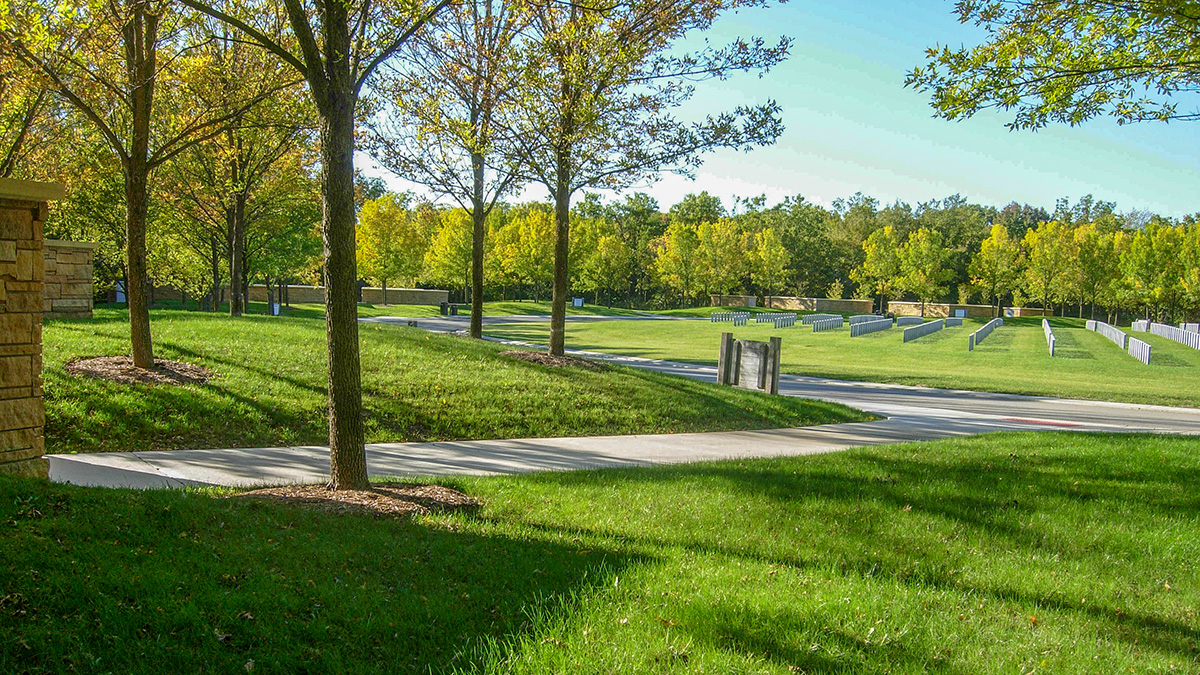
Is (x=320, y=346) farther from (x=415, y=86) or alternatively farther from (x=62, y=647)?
(x=62, y=647)

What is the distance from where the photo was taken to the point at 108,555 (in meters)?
3.75

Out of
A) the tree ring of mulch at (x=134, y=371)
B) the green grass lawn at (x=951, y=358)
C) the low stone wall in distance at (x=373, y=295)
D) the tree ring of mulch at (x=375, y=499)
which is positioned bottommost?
the green grass lawn at (x=951, y=358)

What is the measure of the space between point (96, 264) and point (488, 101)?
93.8 feet

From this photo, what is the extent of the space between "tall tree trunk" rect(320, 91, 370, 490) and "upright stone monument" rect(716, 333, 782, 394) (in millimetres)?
10175

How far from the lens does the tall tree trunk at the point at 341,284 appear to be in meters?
5.70

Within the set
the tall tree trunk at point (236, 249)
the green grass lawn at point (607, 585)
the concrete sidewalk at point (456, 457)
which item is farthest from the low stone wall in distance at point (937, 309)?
the green grass lawn at point (607, 585)

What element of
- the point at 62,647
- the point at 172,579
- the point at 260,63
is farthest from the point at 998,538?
the point at 260,63

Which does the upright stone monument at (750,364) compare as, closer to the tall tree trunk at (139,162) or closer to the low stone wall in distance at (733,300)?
the tall tree trunk at (139,162)

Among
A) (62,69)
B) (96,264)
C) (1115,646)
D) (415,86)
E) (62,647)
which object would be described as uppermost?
(415,86)

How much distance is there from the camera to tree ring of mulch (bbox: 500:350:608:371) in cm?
1370

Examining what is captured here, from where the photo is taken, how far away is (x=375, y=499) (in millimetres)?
5656

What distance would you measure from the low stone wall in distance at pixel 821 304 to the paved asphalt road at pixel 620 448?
6210 centimetres

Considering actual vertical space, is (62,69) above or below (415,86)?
below

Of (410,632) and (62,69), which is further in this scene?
(62,69)
